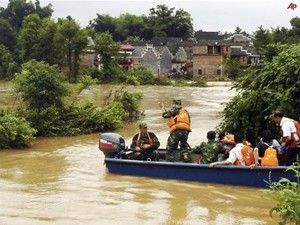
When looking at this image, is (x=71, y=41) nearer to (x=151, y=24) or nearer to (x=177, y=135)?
(x=151, y=24)

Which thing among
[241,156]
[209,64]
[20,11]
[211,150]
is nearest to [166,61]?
A: [209,64]

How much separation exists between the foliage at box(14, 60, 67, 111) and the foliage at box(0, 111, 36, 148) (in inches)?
77.8

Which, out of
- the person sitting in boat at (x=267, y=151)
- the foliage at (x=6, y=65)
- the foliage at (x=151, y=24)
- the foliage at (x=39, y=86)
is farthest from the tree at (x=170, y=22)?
the person sitting in boat at (x=267, y=151)

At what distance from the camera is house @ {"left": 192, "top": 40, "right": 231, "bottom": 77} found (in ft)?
232

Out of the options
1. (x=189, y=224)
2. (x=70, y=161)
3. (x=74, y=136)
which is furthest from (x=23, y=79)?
(x=189, y=224)

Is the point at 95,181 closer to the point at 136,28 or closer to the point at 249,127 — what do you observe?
the point at 249,127

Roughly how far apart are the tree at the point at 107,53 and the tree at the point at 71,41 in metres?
1.68

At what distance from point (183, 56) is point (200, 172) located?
230 ft

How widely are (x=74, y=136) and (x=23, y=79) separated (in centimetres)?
267

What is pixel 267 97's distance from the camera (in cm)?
1381

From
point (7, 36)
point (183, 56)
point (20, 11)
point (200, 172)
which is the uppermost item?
point (20, 11)

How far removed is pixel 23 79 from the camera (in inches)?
810

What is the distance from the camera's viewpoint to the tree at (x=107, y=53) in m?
60.4

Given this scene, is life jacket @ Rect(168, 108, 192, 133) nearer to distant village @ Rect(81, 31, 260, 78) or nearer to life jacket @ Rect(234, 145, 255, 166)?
life jacket @ Rect(234, 145, 255, 166)
